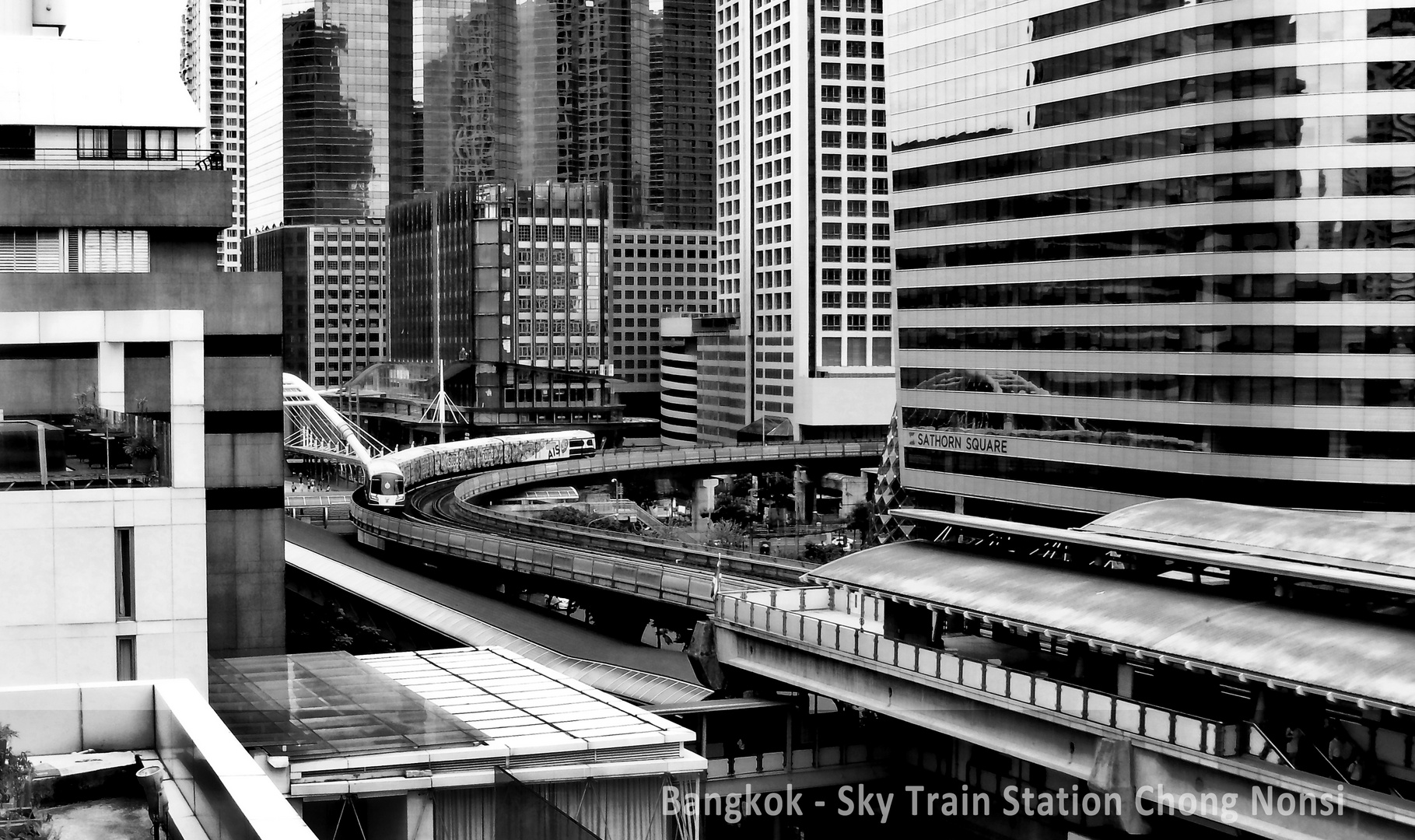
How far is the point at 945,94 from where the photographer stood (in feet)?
332

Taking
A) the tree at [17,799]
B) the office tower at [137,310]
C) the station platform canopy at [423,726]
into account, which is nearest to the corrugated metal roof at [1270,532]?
the station platform canopy at [423,726]

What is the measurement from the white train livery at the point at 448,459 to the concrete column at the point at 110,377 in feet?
286

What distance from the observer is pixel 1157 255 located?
84.2m

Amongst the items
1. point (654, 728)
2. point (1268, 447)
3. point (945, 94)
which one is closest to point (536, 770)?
point (654, 728)

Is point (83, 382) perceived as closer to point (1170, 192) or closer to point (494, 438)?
point (1170, 192)

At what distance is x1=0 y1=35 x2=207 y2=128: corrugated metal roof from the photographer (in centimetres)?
5506

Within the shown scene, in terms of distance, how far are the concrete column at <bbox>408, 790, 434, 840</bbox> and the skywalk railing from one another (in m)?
15.8

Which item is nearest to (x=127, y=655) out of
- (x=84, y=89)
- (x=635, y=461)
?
(x=84, y=89)

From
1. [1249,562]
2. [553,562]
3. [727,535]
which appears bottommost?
[727,535]

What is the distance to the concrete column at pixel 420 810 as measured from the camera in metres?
31.8

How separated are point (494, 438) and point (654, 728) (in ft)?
488

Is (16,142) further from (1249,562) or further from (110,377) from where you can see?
(1249,562)

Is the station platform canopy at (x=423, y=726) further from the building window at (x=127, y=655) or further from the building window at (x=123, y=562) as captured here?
the building window at (x=123, y=562)

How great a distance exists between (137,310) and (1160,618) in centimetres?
2842
